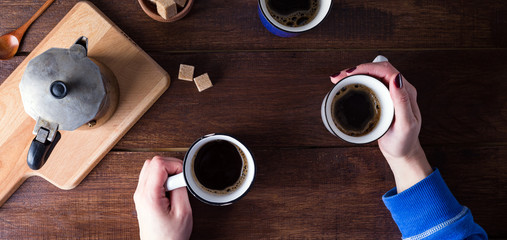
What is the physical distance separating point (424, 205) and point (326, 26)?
1.78ft

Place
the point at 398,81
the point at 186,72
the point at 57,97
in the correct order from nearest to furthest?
the point at 57,97 → the point at 398,81 → the point at 186,72

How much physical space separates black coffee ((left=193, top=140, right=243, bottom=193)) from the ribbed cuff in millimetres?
407

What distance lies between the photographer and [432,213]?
878 millimetres

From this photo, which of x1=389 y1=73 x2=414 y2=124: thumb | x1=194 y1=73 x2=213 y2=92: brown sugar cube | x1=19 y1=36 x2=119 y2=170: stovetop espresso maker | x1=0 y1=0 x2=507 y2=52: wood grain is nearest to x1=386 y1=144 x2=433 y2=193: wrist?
x1=389 y1=73 x2=414 y2=124: thumb

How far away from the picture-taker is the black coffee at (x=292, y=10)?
90 centimetres

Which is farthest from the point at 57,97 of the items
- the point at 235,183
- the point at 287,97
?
the point at 287,97

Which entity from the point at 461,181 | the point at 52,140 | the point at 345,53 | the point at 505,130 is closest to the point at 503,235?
the point at 461,181

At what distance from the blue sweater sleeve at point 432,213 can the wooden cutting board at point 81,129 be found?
703 millimetres

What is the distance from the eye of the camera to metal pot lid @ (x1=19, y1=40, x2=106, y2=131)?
72 centimetres

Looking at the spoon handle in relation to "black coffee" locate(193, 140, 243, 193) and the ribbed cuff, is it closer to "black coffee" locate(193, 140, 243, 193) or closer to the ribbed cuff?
"black coffee" locate(193, 140, 243, 193)

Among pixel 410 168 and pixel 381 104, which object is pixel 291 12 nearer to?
pixel 381 104

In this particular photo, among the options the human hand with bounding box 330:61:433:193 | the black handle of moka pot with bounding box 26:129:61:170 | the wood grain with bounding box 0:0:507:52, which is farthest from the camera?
the wood grain with bounding box 0:0:507:52

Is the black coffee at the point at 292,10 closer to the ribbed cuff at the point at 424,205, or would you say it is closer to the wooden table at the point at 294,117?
the wooden table at the point at 294,117

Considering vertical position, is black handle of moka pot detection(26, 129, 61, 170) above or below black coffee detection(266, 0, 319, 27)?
below
